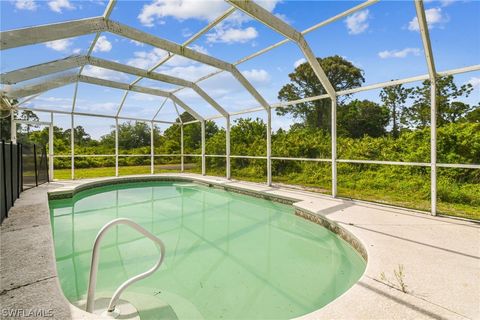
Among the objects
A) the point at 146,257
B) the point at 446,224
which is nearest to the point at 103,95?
the point at 146,257

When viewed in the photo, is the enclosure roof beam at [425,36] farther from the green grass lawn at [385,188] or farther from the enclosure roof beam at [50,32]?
the enclosure roof beam at [50,32]

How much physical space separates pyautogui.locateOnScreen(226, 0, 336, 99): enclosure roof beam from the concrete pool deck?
3.28 m

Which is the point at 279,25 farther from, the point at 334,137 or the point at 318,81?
the point at 318,81

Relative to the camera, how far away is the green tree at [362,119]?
312 inches

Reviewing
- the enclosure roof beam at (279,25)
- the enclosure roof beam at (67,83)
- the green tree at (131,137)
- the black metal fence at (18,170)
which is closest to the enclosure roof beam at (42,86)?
the enclosure roof beam at (67,83)

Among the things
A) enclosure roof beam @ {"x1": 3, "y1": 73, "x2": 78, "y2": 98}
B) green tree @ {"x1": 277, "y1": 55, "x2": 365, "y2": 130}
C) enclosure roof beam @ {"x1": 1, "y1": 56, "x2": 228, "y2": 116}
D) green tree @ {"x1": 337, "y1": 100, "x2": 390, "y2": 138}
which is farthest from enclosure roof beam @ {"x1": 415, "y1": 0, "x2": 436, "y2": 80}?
enclosure roof beam @ {"x1": 3, "y1": 73, "x2": 78, "y2": 98}

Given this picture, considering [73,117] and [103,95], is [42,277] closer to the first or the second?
[103,95]

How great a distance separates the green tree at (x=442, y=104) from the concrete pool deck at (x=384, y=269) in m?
3.48

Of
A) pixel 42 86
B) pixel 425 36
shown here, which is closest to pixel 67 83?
pixel 42 86

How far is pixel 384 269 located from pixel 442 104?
6.05 metres

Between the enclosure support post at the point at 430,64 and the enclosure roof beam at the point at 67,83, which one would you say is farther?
the enclosure roof beam at the point at 67,83

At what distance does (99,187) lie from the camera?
8.89m

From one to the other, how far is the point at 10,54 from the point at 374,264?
6.34 metres

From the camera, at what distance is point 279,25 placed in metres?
4.79
